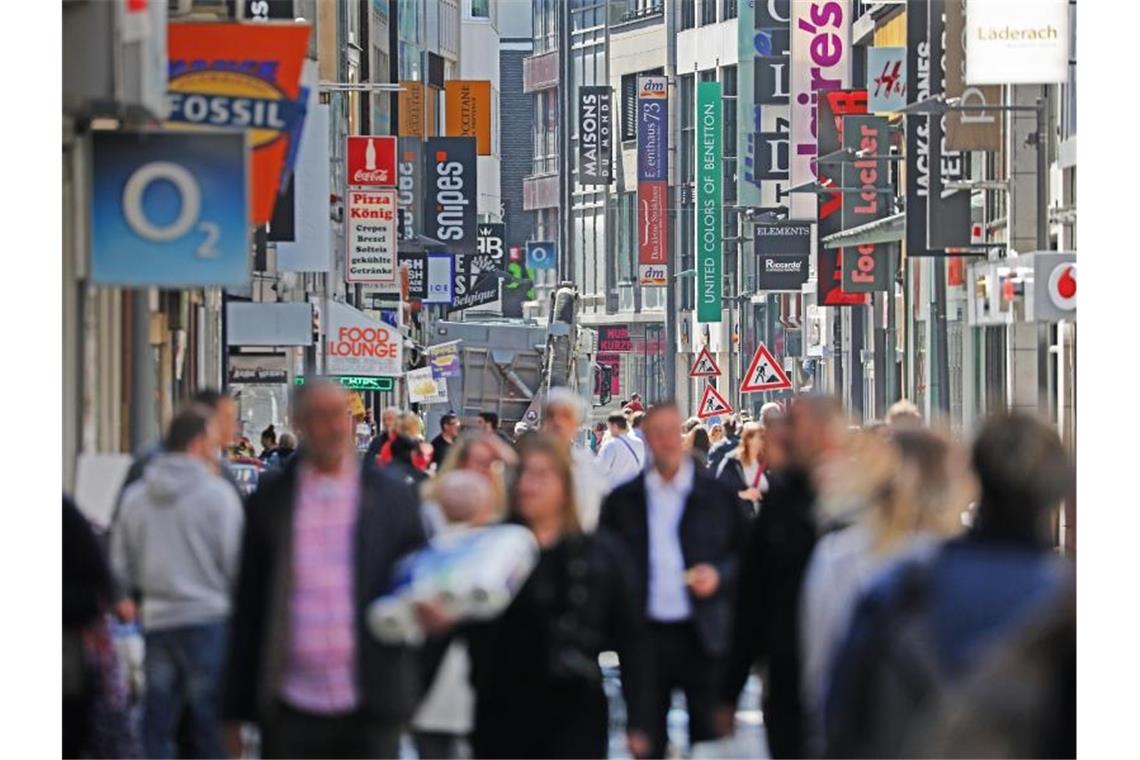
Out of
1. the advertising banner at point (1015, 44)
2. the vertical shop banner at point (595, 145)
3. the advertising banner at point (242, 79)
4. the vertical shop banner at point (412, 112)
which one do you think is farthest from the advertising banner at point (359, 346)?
the vertical shop banner at point (595, 145)

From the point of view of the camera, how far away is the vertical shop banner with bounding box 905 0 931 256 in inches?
1410

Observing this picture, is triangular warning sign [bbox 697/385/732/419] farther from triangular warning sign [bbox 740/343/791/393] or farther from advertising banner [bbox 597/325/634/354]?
advertising banner [bbox 597/325/634/354]

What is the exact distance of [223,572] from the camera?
42.1ft

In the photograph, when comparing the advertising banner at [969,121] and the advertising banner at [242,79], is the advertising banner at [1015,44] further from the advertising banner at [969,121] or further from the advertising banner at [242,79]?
the advertising banner at [242,79]

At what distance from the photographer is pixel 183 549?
1274 cm

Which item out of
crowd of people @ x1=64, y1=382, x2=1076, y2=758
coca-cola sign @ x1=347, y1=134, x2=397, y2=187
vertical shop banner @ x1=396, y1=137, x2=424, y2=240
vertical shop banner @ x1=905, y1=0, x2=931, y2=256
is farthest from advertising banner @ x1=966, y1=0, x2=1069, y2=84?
vertical shop banner @ x1=396, y1=137, x2=424, y2=240

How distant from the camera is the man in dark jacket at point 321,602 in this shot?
10773 mm

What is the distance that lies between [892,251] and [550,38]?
73474mm

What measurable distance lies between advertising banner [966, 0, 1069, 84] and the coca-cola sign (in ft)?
85.9

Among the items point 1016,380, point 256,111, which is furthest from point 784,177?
point 256,111

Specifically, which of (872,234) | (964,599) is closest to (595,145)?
(872,234)

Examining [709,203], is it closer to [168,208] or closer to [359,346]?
[359,346]

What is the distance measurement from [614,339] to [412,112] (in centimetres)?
3416

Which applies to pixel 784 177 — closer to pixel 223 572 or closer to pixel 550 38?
pixel 223 572
